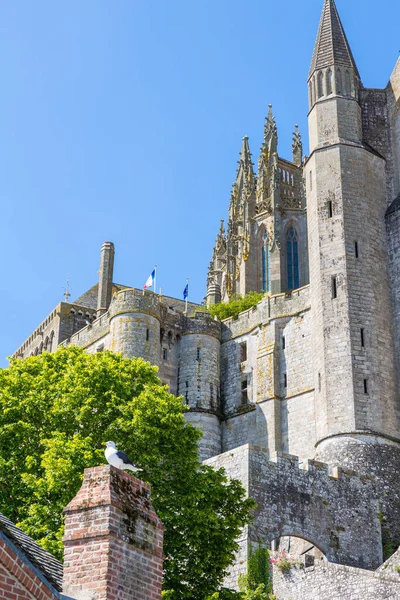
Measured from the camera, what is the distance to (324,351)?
149ft

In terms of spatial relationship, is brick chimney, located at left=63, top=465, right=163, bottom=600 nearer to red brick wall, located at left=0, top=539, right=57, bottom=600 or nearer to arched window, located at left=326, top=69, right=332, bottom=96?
red brick wall, located at left=0, top=539, right=57, bottom=600

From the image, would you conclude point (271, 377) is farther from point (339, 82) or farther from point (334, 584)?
point (334, 584)

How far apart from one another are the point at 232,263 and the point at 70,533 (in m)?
64.7

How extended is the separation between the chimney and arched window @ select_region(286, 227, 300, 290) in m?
11.9

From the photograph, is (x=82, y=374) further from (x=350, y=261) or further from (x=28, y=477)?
(x=350, y=261)

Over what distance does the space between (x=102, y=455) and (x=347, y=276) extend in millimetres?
22228

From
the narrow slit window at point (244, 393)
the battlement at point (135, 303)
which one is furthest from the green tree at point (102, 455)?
the battlement at point (135, 303)

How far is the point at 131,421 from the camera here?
94.7 ft

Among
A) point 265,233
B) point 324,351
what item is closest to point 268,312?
point 324,351

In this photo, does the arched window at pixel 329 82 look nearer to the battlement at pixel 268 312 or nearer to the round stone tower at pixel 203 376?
the battlement at pixel 268 312

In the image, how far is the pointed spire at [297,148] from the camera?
277 feet

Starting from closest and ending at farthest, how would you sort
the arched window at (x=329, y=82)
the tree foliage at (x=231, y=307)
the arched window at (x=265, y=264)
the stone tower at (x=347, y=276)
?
the stone tower at (x=347, y=276), the arched window at (x=329, y=82), the tree foliage at (x=231, y=307), the arched window at (x=265, y=264)

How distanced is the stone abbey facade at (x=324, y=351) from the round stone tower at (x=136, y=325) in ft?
0.20

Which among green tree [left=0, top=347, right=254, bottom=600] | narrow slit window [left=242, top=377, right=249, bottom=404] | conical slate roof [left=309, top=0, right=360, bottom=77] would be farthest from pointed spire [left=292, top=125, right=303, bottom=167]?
green tree [left=0, top=347, right=254, bottom=600]
